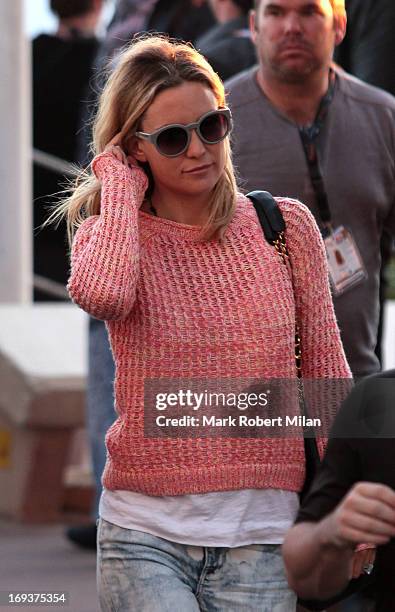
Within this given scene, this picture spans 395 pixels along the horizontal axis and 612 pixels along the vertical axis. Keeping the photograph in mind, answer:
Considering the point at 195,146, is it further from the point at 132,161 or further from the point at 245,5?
the point at 245,5

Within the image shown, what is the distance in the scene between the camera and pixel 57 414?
7438 mm

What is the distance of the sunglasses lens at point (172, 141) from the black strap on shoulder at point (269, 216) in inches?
8.3

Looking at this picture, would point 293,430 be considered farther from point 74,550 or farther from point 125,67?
point 74,550

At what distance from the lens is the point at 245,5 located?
6.06 meters

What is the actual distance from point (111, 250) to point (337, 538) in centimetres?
100

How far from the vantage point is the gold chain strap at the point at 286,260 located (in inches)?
133

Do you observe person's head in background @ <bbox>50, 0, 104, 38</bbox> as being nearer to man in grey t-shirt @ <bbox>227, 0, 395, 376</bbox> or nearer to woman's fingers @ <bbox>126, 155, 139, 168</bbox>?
man in grey t-shirt @ <bbox>227, 0, 395, 376</bbox>

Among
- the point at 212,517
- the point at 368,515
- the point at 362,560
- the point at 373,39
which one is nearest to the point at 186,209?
the point at 212,517

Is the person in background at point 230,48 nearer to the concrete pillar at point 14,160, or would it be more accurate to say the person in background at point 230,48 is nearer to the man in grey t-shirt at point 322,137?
the man in grey t-shirt at point 322,137

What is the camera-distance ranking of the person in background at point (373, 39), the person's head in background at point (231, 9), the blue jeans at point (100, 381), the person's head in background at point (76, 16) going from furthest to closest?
1. the person's head in background at point (76, 16)
2. the person's head in background at point (231, 9)
3. the blue jeans at point (100, 381)
4. the person in background at point (373, 39)

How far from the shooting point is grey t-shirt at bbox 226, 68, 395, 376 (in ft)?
14.2

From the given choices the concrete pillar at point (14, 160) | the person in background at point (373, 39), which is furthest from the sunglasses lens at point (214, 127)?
the concrete pillar at point (14, 160)

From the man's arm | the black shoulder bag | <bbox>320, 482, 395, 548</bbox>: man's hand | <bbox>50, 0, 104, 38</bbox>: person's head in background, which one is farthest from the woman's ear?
<bbox>50, 0, 104, 38</bbox>: person's head in background

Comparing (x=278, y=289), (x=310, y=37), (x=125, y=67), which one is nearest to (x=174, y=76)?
(x=125, y=67)
